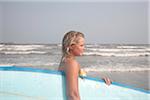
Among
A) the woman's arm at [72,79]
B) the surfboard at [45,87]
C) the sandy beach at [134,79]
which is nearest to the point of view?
the woman's arm at [72,79]

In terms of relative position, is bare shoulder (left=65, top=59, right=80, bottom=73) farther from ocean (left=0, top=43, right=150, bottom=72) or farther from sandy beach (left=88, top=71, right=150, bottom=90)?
ocean (left=0, top=43, right=150, bottom=72)

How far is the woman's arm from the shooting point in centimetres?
122

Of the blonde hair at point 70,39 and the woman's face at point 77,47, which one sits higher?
the blonde hair at point 70,39

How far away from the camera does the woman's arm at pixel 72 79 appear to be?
1.22 metres

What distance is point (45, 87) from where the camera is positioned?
149 cm

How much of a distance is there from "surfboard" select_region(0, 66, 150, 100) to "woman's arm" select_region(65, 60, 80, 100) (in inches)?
3.8

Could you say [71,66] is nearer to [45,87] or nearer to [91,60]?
[45,87]

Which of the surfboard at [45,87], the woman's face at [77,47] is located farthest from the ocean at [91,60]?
the woman's face at [77,47]

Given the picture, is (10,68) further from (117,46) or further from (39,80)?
(117,46)

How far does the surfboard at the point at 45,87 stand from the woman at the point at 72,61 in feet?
0.30

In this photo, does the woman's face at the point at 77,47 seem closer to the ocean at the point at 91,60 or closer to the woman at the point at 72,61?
the woman at the point at 72,61

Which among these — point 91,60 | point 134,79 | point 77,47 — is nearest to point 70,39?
point 77,47

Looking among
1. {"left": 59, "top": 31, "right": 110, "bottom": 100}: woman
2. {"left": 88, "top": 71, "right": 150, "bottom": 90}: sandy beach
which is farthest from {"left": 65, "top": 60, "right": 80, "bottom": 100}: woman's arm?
{"left": 88, "top": 71, "right": 150, "bottom": 90}: sandy beach

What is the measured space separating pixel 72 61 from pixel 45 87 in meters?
0.32
